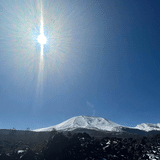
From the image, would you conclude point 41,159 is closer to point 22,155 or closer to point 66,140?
point 22,155

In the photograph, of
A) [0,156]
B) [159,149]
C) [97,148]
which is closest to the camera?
[0,156]

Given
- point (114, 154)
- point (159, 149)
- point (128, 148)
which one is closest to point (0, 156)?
point (114, 154)

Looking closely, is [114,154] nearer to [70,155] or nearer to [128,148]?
[128,148]

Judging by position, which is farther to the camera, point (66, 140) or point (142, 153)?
point (66, 140)

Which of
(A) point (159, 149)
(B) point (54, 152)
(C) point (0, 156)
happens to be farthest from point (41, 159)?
(A) point (159, 149)

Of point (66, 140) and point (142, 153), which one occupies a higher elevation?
point (66, 140)

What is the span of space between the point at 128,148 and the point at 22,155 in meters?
18.9

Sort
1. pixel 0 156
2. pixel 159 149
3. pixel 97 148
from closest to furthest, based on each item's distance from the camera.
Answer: pixel 0 156 → pixel 159 149 → pixel 97 148

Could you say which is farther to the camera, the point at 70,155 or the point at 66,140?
the point at 66,140

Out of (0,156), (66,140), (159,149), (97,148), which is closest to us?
(0,156)

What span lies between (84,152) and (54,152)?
215 inches

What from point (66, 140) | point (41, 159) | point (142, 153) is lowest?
point (41, 159)

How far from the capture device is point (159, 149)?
64.6 ft

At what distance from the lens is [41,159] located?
1906cm
